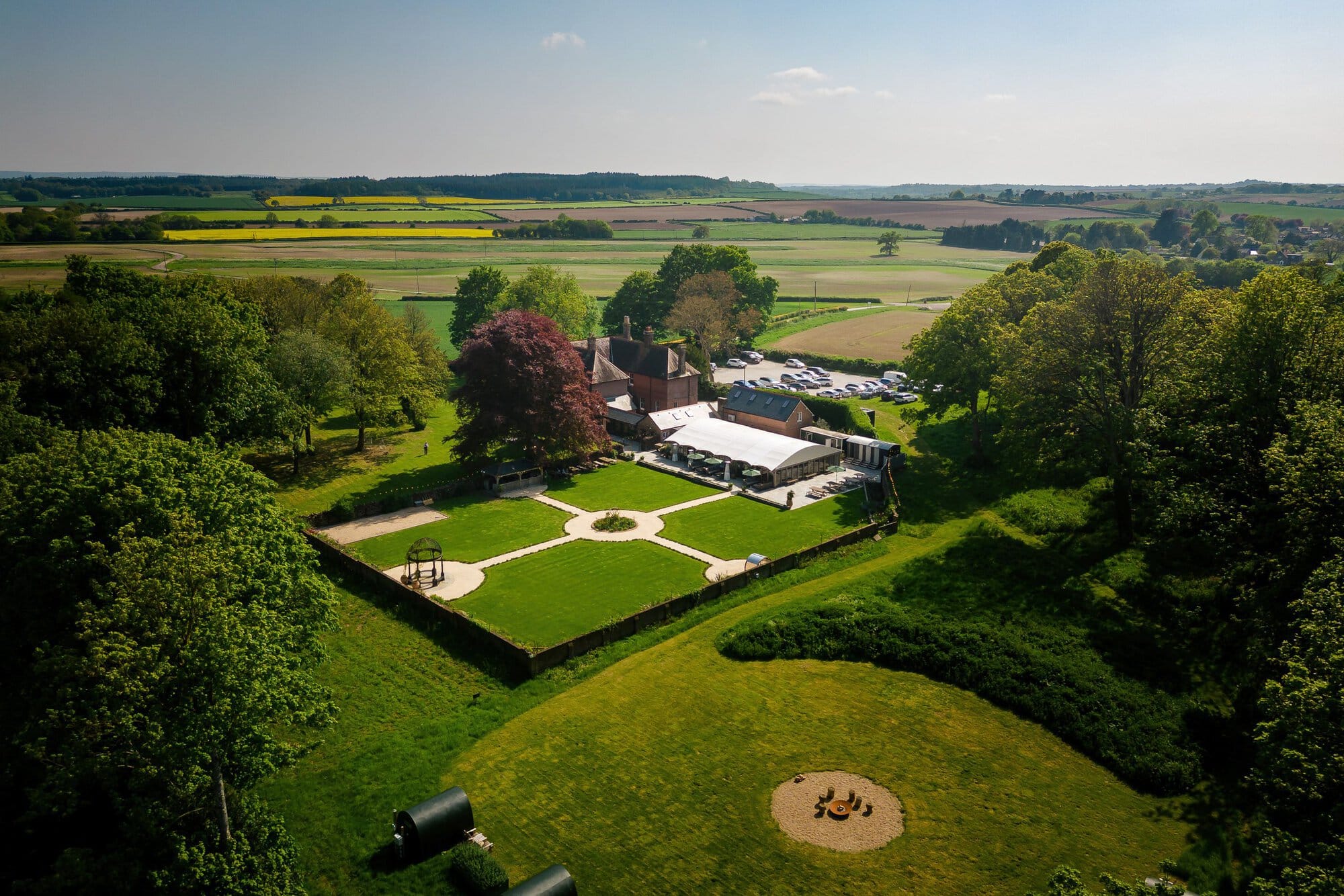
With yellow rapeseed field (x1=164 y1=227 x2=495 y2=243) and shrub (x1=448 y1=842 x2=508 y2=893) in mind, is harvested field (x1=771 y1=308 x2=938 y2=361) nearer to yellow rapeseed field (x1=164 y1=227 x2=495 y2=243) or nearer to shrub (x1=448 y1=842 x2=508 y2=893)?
shrub (x1=448 y1=842 x2=508 y2=893)

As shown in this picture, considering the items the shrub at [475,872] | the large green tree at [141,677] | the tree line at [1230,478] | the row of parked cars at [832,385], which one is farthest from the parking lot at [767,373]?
the shrub at [475,872]

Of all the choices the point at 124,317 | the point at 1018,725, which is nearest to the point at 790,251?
the point at 124,317

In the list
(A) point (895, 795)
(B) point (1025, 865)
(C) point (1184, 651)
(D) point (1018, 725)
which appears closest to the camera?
(B) point (1025, 865)

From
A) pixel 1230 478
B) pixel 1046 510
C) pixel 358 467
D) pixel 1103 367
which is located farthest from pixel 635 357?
pixel 1230 478

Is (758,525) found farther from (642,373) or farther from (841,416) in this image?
(642,373)

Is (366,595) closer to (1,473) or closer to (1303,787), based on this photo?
(1,473)

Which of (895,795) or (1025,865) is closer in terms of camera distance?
(1025,865)

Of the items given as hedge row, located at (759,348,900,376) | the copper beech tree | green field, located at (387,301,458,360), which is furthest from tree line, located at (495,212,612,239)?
the copper beech tree
